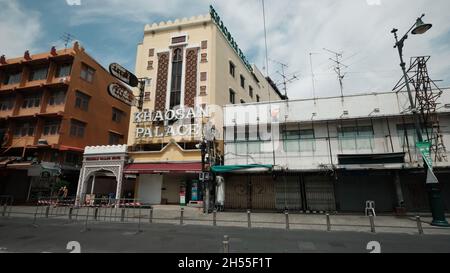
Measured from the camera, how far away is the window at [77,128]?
2702 centimetres

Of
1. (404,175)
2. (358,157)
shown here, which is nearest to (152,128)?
(358,157)

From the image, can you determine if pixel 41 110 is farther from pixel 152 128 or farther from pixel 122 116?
pixel 152 128

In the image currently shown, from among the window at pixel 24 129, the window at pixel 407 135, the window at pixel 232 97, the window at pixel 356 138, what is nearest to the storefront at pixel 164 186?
the window at pixel 232 97

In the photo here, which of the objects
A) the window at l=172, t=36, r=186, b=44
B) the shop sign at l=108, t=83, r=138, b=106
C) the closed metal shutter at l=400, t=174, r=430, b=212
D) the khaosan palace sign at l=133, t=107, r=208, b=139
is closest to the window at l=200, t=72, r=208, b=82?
the khaosan palace sign at l=133, t=107, r=208, b=139

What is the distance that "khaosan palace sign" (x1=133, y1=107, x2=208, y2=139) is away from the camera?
2300 centimetres

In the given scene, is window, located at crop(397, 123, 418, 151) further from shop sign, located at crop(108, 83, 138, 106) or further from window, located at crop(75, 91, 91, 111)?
window, located at crop(75, 91, 91, 111)

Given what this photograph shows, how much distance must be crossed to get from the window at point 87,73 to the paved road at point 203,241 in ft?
73.6

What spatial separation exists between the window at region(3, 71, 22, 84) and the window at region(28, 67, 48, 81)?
5.84ft

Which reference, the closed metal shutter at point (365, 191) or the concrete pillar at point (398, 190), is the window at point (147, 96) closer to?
the closed metal shutter at point (365, 191)

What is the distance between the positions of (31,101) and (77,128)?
22.7 ft

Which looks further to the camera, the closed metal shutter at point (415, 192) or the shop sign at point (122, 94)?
the shop sign at point (122, 94)

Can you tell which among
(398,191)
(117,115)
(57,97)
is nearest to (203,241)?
(398,191)

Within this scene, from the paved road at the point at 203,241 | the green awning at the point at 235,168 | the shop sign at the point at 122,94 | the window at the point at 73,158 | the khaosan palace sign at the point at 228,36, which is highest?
the khaosan palace sign at the point at 228,36

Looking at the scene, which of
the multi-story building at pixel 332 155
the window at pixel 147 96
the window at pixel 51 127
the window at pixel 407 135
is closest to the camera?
the multi-story building at pixel 332 155
